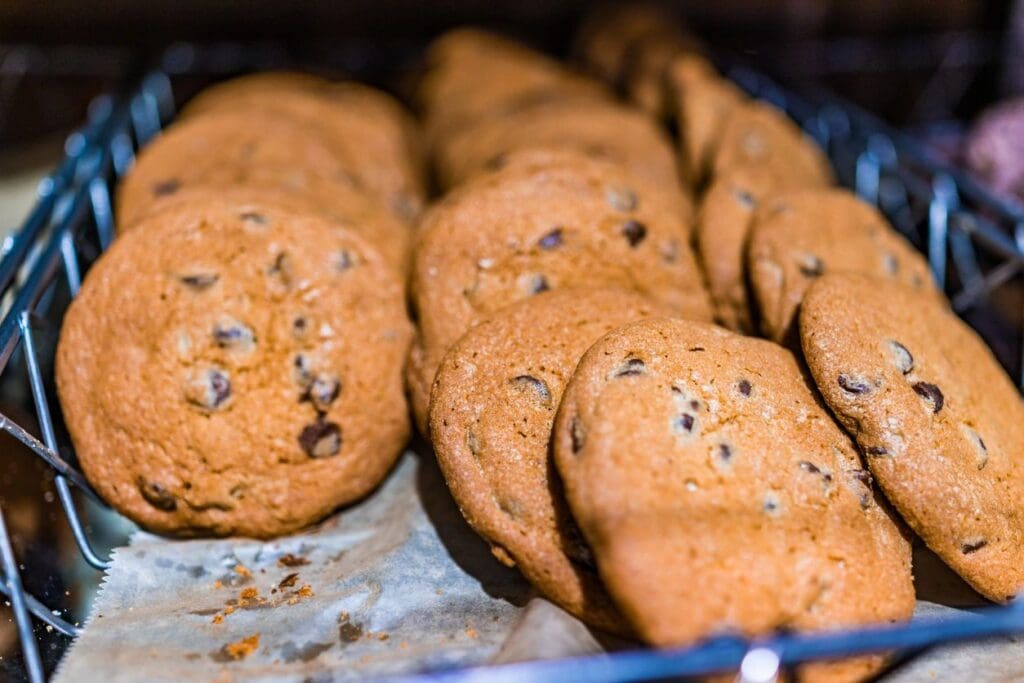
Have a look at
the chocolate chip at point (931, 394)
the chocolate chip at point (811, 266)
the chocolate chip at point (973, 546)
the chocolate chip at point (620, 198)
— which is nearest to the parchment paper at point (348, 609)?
the chocolate chip at point (973, 546)

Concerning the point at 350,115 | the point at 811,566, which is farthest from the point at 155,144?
the point at 811,566

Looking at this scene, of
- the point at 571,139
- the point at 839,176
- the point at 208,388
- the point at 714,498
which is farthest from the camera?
the point at 839,176

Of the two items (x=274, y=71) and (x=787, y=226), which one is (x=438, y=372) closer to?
(x=787, y=226)

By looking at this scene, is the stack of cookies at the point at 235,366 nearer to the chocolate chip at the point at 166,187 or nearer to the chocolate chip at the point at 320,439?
the chocolate chip at the point at 320,439

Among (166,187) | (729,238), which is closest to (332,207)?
(166,187)

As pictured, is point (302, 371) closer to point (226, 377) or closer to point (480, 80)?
point (226, 377)

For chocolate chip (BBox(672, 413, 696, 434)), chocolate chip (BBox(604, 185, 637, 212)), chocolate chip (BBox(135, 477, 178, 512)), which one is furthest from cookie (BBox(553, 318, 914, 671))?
chocolate chip (BBox(135, 477, 178, 512))
